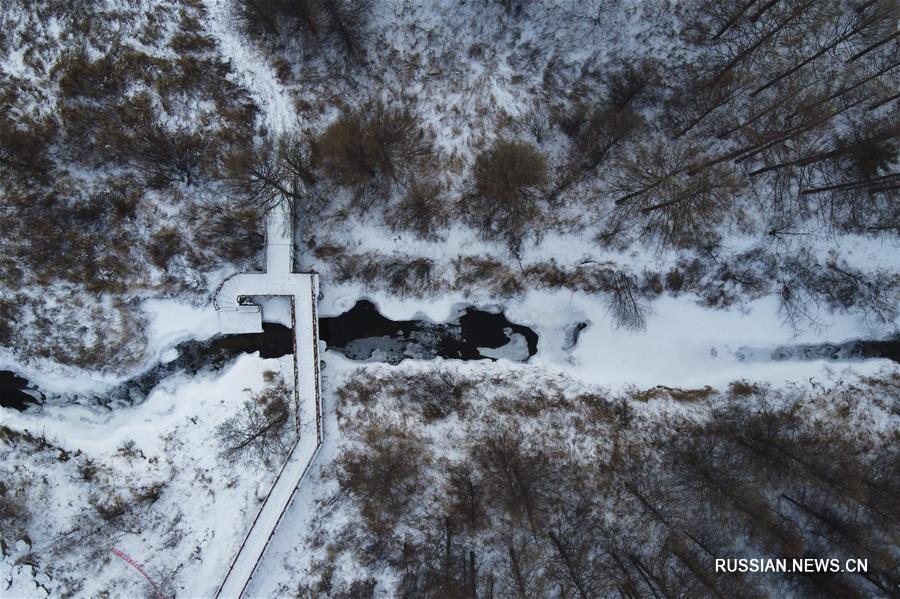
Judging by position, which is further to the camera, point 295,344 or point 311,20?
point 295,344

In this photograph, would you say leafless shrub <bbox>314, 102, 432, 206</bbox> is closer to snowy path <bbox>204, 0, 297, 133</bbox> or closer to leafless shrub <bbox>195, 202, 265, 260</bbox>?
snowy path <bbox>204, 0, 297, 133</bbox>

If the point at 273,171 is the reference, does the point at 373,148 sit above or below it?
above

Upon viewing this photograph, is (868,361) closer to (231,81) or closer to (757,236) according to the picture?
(757,236)

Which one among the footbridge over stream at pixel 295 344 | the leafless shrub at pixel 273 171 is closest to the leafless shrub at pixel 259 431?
the footbridge over stream at pixel 295 344

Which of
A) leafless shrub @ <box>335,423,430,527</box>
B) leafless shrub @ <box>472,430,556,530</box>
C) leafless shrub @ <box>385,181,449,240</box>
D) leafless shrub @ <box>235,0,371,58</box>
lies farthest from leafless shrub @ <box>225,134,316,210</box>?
leafless shrub @ <box>472,430,556,530</box>

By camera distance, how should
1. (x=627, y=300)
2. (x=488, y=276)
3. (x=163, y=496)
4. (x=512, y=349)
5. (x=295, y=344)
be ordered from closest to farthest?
(x=295, y=344) < (x=163, y=496) < (x=627, y=300) < (x=488, y=276) < (x=512, y=349)

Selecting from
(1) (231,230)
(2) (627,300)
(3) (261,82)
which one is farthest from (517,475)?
(3) (261,82)

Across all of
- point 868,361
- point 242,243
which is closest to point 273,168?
point 242,243

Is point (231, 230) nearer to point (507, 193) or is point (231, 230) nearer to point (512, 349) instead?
point (507, 193)

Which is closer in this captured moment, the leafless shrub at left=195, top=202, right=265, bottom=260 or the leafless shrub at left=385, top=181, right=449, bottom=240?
the leafless shrub at left=195, top=202, right=265, bottom=260

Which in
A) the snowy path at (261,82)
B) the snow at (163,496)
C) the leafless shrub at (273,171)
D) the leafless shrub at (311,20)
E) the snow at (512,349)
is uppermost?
the leafless shrub at (311,20)

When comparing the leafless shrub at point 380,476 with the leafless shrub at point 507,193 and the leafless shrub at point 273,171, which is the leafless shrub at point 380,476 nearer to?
the leafless shrub at point 507,193
